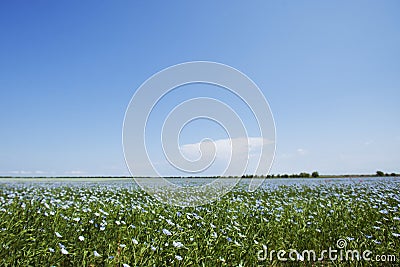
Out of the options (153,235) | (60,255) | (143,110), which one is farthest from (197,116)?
(60,255)

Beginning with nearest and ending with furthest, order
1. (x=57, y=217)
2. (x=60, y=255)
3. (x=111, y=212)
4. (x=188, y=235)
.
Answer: (x=60, y=255)
(x=188, y=235)
(x=57, y=217)
(x=111, y=212)

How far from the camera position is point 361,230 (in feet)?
16.5

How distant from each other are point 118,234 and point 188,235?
0.99 m

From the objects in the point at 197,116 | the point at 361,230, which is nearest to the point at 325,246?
the point at 361,230

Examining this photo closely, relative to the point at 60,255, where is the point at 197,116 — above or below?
above

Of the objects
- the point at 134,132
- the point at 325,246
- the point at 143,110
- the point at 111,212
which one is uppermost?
the point at 143,110

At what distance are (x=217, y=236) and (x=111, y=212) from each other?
7.05 ft

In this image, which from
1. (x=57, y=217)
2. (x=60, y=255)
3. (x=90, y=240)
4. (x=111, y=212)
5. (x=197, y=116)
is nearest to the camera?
(x=60, y=255)

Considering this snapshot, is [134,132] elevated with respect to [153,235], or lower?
elevated

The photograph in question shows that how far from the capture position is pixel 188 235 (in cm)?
429

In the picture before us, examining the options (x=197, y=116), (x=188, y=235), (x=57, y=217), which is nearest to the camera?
(x=188, y=235)

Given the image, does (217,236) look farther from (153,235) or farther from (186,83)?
(186,83)

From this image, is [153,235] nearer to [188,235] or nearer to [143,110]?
[188,235]

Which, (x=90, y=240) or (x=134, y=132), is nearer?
(x=90, y=240)
